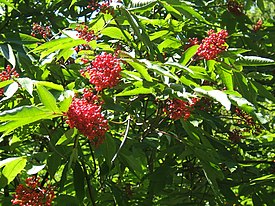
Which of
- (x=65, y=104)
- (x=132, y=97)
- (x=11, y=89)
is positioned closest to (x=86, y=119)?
(x=65, y=104)

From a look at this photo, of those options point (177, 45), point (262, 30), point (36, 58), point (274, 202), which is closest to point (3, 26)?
point (36, 58)

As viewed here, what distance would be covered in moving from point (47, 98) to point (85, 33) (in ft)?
1.46

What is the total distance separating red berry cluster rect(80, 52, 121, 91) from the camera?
152 cm

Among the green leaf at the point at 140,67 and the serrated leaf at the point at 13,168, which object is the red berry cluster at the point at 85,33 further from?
the serrated leaf at the point at 13,168

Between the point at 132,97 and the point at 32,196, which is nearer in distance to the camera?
the point at 32,196

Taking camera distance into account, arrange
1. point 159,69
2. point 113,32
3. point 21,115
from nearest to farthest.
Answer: point 21,115 → point 159,69 → point 113,32

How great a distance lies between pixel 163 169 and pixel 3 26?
111 centimetres

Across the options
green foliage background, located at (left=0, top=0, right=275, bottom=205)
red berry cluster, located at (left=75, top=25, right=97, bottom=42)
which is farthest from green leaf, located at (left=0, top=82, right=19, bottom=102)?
red berry cluster, located at (left=75, top=25, right=97, bottom=42)

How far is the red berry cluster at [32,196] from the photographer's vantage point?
1.63m

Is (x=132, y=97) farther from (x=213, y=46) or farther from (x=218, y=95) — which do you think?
(x=218, y=95)

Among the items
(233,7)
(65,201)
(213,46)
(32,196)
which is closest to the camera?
(32,196)

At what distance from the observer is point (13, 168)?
172 centimetres

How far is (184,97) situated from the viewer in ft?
5.20

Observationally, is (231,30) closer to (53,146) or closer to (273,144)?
(273,144)
